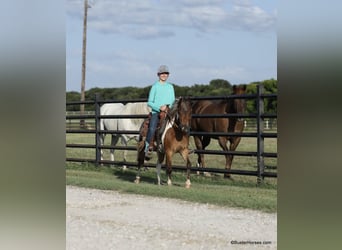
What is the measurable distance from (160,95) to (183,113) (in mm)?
463

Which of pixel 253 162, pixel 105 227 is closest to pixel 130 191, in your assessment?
pixel 105 227

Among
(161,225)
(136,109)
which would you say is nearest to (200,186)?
(161,225)

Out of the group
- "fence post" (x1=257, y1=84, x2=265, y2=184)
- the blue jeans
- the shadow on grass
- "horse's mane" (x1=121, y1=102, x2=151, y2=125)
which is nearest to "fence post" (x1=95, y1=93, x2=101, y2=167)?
"horse's mane" (x1=121, y1=102, x2=151, y2=125)

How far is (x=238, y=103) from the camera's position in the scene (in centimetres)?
901

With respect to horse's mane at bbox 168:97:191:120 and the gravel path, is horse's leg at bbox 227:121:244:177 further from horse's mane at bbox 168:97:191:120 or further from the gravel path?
the gravel path

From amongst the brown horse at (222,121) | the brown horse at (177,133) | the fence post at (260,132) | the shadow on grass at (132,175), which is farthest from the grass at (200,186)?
the brown horse at (222,121)

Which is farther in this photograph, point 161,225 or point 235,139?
point 235,139

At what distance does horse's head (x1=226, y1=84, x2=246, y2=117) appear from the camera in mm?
8992

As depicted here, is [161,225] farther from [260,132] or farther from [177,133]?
[260,132]

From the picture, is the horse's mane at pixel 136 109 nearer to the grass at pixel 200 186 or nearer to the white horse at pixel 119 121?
the white horse at pixel 119 121

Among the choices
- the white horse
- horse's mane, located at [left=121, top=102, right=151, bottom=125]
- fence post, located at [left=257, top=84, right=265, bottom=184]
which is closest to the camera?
fence post, located at [left=257, top=84, right=265, bottom=184]

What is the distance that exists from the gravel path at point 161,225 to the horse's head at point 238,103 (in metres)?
3.07

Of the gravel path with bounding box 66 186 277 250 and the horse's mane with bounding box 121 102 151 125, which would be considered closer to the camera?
the gravel path with bounding box 66 186 277 250

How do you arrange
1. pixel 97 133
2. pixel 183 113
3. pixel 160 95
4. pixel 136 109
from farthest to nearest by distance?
1. pixel 97 133
2. pixel 136 109
3. pixel 160 95
4. pixel 183 113
